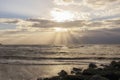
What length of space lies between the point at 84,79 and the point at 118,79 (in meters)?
2.49

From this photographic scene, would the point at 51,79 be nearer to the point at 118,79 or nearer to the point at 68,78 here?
the point at 68,78

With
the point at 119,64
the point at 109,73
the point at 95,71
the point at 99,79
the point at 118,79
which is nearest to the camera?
the point at 99,79

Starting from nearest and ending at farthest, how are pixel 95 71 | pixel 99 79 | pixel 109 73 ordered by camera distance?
pixel 99 79 < pixel 109 73 < pixel 95 71

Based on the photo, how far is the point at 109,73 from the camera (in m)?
24.1

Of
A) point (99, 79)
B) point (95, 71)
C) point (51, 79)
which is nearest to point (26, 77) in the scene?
point (51, 79)

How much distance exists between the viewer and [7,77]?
2641 cm

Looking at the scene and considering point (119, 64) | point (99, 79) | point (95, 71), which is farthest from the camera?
point (119, 64)

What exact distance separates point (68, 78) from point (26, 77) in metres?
5.07

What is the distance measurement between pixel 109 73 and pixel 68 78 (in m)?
3.46

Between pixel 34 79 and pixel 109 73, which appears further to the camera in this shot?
pixel 34 79

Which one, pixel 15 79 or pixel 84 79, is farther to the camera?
pixel 15 79

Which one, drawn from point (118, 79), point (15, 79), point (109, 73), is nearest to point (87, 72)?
point (109, 73)

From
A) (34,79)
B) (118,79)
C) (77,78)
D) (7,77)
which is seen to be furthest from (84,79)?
(7,77)

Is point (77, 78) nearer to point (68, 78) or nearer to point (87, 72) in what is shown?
point (68, 78)
